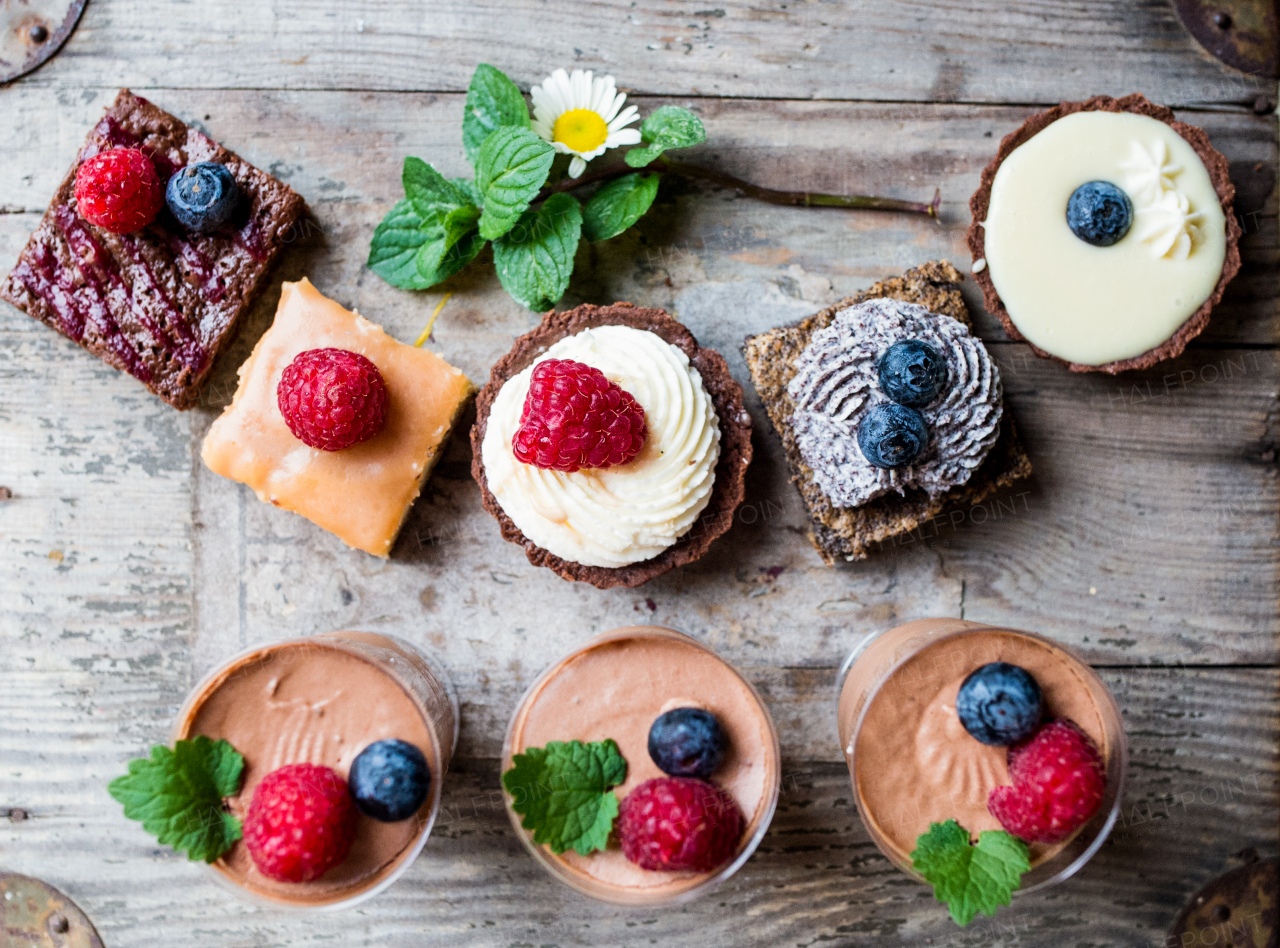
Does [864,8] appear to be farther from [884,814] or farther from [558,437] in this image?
[884,814]

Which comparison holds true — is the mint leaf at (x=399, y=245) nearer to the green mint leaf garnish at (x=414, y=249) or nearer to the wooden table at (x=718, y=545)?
the green mint leaf garnish at (x=414, y=249)

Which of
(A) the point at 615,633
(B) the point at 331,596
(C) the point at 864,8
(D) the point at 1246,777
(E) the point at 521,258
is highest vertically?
(C) the point at 864,8

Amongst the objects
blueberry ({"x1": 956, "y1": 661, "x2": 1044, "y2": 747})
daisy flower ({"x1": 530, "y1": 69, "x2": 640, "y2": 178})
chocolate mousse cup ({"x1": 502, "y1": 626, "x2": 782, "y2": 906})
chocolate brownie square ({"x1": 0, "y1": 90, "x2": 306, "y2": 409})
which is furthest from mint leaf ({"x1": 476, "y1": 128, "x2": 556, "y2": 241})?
blueberry ({"x1": 956, "y1": 661, "x2": 1044, "y2": 747})

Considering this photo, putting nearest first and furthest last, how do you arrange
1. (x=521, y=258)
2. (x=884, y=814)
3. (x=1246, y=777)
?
1. (x=884, y=814)
2. (x=521, y=258)
3. (x=1246, y=777)

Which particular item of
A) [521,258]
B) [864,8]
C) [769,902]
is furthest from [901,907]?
[864,8]

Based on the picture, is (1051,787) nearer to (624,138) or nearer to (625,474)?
(625,474)

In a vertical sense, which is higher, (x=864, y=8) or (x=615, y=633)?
(x=864, y=8)
